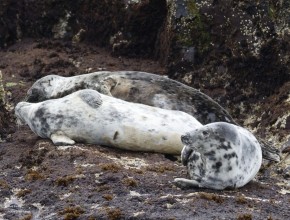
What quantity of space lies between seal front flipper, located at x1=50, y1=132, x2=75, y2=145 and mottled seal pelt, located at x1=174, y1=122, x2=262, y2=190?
1800 mm

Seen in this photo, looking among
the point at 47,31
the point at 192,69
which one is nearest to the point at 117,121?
the point at 192,69

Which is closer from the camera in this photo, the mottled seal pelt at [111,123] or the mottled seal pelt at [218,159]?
the mottled seal pelt at [218,159]

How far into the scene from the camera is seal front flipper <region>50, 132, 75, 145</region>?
8.91m

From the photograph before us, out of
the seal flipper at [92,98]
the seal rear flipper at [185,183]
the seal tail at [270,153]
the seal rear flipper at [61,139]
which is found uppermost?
the seal flipper at [92,98]

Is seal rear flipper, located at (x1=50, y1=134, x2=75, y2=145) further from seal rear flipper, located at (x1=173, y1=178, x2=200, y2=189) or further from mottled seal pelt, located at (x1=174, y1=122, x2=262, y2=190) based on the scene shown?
seal rear flipper, located at (x1=173, y1=178, x2=200, y2=189)

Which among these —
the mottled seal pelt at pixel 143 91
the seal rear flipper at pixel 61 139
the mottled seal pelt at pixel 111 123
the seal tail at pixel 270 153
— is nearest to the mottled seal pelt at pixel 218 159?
the seal tail at pixel 270 153

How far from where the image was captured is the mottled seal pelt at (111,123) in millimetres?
8969

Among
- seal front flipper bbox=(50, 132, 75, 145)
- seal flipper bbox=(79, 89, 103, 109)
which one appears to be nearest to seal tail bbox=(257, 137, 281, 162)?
seal flipper bbox=(79, 89, 103, 109)

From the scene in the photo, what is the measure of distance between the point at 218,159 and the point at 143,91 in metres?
3.08

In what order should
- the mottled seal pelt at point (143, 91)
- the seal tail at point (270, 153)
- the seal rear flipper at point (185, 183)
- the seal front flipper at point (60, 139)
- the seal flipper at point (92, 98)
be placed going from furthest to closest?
1. the mottled seal pelt at point (143, 91)
2. the seal flipper at point (92, 98)
3. the seal front flipper at point (60, 139)
4. the seal tail at point (270, 153)
5. the seal rear flipper at point (185, 183)

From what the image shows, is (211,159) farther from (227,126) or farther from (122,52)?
(122,52)

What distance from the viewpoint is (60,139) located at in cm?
900

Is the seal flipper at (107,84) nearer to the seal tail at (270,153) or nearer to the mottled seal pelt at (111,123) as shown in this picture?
the mottled seal pelt at (111,123)

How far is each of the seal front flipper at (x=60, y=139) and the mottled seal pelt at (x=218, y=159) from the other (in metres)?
1.80
